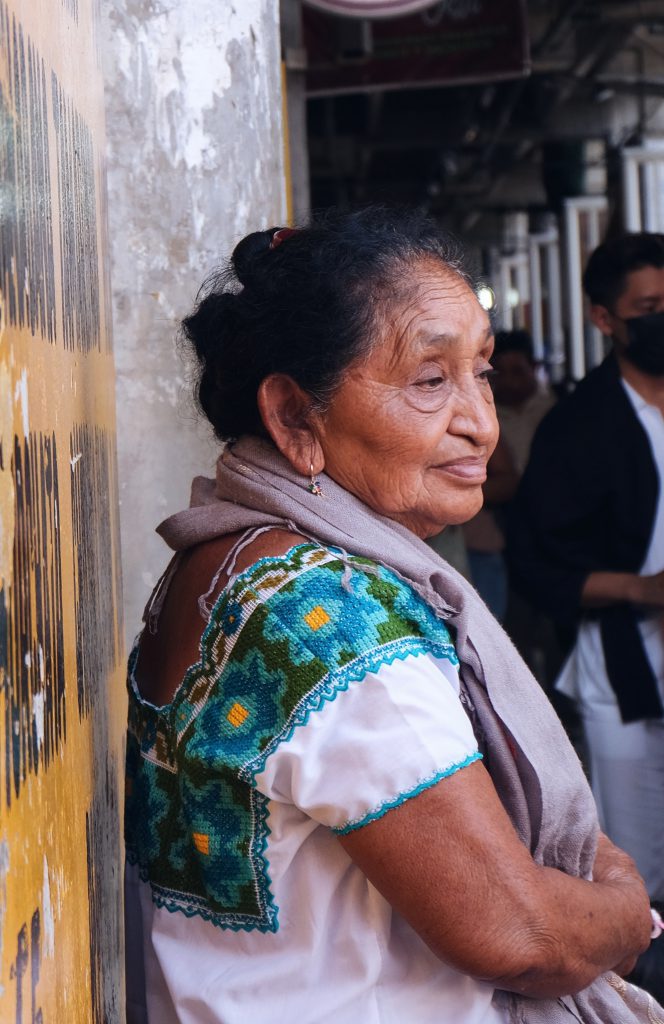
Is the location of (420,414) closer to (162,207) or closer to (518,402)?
(162,207)

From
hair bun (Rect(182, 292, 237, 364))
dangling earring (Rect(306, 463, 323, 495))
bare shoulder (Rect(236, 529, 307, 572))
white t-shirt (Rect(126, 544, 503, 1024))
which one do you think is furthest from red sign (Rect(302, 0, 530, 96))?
white t-shirt (Rect(126, 544, 503, 1024))

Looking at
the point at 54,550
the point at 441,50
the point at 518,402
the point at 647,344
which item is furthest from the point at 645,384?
the point at 441,50

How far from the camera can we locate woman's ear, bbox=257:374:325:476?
162 cm

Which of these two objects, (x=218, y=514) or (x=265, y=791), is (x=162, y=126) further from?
(x=265, y=791)

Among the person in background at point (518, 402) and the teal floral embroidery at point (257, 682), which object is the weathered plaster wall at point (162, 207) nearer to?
the teal floral embroidery at point (257, 682)

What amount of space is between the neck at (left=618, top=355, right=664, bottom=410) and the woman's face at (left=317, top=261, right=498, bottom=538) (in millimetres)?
1964

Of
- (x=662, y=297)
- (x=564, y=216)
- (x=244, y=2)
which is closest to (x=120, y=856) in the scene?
(x=244, y=2)

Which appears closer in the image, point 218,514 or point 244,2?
point 218,514

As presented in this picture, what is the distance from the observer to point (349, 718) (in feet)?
4.38

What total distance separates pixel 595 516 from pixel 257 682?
2313 millimetres

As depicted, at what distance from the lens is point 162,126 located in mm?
2471

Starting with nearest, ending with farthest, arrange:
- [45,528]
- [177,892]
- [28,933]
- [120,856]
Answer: [28,933] < [45,528] < [177,892] < [120,856]

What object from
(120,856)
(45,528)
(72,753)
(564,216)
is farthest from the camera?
(564,216)

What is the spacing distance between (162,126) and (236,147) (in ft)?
0.52
